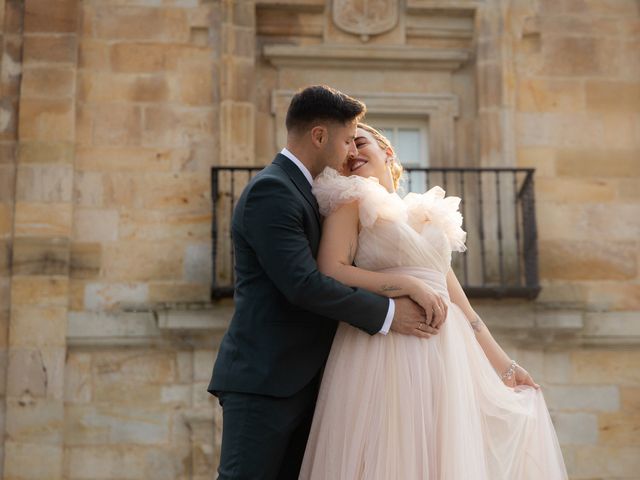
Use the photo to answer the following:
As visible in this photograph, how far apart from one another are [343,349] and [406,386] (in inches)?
10.3

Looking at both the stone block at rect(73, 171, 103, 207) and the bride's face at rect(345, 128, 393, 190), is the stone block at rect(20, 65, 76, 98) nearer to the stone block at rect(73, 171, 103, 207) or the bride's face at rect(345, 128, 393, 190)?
the stone block at rect(73, 171, 103, 207)


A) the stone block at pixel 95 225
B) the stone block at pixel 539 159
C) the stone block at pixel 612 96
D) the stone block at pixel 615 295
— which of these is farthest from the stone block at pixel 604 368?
the stone block at pixel 95 225

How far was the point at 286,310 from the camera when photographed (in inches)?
161

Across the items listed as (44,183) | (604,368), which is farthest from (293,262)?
(604,368)

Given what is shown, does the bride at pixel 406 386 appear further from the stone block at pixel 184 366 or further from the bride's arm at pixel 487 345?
the stone block at pixel 184 366

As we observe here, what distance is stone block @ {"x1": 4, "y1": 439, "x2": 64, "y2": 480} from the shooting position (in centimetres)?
830

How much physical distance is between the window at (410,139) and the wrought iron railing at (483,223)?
0.07 ft

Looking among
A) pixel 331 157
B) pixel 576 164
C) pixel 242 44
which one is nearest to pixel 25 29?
Answer: pixel 242 44

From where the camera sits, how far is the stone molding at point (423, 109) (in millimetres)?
9180

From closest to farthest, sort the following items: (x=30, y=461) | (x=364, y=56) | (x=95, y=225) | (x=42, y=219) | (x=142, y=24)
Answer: (x=30, y=461) → (x=42, y=219) → (x=95, y=225) → (x=142, y=24) → (x=364, y=56)

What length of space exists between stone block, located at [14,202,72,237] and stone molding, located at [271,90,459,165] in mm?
1740

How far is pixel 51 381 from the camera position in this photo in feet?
27.7

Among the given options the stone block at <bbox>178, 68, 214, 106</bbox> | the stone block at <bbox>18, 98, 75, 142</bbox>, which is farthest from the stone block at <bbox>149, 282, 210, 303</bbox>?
the stone block at <bbox>178, 68, 214, 106</bbox>

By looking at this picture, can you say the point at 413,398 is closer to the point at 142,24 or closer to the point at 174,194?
the point at 174,194
